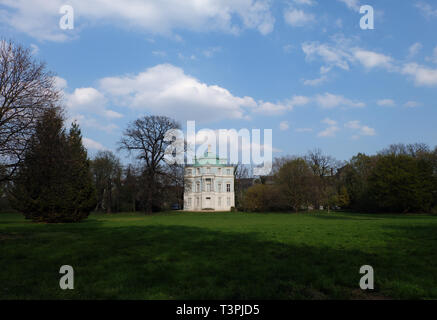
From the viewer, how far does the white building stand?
265ft

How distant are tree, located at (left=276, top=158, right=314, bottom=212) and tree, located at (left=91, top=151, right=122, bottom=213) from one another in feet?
112

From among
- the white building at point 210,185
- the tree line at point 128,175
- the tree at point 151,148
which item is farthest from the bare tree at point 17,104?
the white building at point 210,185

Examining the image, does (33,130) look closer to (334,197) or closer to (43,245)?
(43,245)

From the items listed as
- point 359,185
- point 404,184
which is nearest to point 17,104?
point 404,184

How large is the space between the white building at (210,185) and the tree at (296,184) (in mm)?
24612

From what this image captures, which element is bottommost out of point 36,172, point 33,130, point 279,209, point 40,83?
point 279,209

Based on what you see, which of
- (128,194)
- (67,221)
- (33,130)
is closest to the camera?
(33,130)

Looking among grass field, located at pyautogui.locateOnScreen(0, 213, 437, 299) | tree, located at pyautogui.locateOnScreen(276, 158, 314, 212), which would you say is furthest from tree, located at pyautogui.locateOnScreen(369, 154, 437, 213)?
grass field, located at pyautogui.locateOnScreen(0, 213, 437, 299)

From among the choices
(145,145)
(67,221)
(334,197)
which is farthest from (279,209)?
(67,221)

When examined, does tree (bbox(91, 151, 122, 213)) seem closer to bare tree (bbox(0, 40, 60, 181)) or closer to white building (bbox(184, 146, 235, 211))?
white building (bbox(184, 146, 235, 211))
